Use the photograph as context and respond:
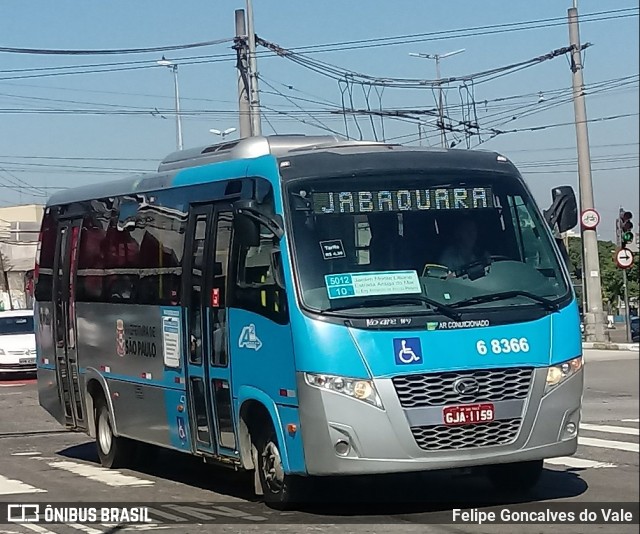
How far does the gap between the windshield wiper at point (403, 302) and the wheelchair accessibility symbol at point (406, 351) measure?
340 millimetres

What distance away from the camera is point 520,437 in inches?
349

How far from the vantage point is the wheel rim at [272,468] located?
30.6 ft

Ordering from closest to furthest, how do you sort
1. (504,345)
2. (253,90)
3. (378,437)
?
1. (378,437)
2. (504,345)
3. (253,90)

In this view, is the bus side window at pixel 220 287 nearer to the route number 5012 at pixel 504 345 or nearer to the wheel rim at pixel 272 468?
the wheel rim at pixel 272 468

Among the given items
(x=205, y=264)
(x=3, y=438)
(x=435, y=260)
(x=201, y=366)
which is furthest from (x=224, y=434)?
(x=3, y=438)

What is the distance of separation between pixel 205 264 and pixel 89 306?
3.12 metres

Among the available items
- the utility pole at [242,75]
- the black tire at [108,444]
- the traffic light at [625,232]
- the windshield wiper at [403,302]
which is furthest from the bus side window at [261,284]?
the traffic light at [625,232]

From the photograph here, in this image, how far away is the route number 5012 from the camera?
8844 millimetres

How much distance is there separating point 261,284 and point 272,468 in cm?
144

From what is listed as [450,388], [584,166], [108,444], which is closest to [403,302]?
[450,388]

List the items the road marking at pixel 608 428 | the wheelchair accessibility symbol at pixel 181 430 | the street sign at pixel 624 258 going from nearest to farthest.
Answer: the wheelchair accessibility symbol at pixel 181 430 < the road marking at pixel 608 428 < the street sign at pixel 624 258

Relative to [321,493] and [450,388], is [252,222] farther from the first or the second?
[321,493]

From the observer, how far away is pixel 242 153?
10711 millimetres

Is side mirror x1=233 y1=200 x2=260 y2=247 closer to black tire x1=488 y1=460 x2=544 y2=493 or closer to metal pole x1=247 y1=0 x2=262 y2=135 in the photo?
black tire x1=488 y1=460 x2=544 y2=493
